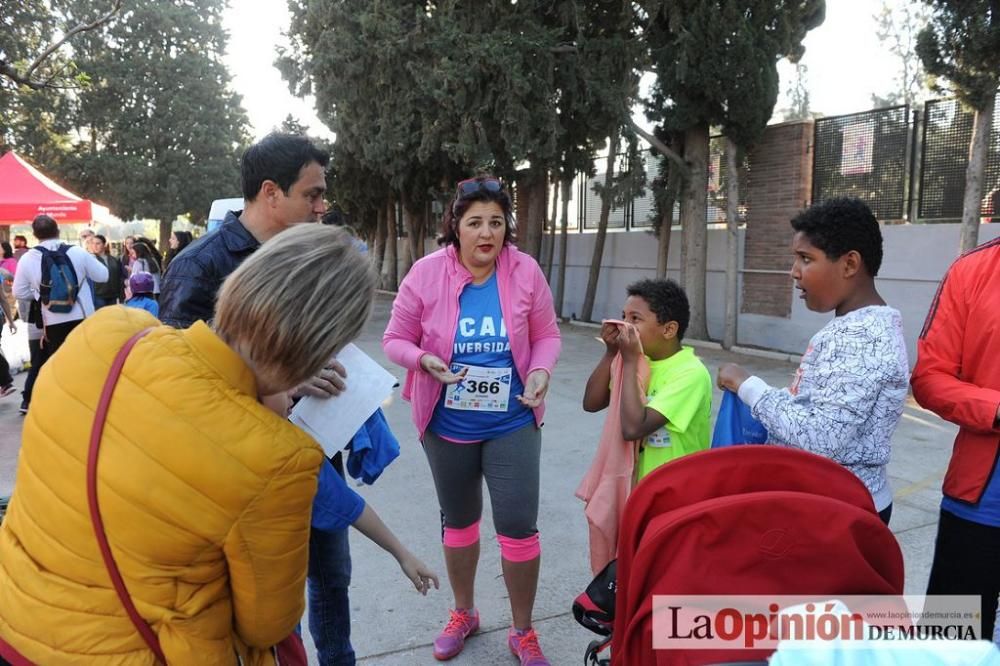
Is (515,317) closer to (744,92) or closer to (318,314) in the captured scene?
(318,314)

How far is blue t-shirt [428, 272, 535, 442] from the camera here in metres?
2.77

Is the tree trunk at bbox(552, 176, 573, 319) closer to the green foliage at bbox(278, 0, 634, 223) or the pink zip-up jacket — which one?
the green foliage at bbox(278, 0, 634, 223)

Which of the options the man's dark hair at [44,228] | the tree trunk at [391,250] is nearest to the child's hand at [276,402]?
the man's dark hair at [44,228]

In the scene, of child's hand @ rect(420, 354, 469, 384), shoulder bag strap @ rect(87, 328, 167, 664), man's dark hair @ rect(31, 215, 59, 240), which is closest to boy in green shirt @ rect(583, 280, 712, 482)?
child's hand @ rect(420, 354, 469, 384)

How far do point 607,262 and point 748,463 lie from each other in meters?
12.6

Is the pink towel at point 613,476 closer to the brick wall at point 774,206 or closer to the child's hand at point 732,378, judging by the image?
the child's hand at point 732,378

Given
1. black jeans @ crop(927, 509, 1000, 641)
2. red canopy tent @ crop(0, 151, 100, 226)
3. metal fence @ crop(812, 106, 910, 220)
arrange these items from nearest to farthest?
black jeans @ crop(927, 509, 1000, 641) < metal fence @ crop(812, 106, 910, 220) < red canopy tent @ crop(0, 151, 100, 226)

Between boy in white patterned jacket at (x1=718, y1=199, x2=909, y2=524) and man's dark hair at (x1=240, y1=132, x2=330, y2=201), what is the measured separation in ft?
4.80

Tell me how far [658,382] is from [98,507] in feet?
6.29

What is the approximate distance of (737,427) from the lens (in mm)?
2299

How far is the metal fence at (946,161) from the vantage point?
8.66 meters

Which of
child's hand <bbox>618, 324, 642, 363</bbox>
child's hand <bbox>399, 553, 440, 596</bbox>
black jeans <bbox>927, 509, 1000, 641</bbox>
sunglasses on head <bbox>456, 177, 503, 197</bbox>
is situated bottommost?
black jeans <bbox>927, 509, 1000, 641</bbox>

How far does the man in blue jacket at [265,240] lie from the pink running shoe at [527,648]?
2.46ft

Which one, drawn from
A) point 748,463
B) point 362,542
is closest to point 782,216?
point 362,542
